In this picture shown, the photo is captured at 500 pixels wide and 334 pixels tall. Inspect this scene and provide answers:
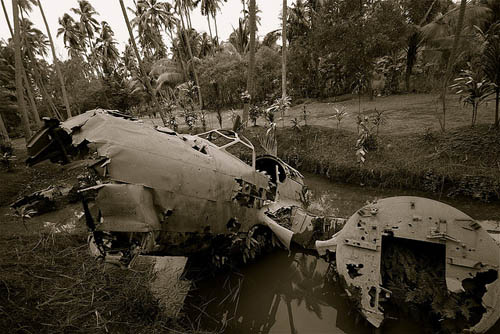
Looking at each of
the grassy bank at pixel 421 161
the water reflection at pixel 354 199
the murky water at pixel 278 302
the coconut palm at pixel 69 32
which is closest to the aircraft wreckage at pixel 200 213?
the murky water at pixel 278 302

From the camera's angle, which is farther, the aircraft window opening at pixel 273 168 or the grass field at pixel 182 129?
the aircraft window opening at pixel 273 168

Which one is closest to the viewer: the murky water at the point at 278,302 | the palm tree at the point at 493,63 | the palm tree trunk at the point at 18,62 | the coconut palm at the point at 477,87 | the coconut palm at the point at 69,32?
the murky water at the point at 278,302

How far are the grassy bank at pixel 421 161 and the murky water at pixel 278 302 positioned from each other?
1200mm

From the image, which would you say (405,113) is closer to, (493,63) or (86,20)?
(493,63)

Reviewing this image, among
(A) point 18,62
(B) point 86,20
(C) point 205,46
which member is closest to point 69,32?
(B) point 86,20

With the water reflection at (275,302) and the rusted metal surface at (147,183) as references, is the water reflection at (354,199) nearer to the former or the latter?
the water reflection at (275,302)

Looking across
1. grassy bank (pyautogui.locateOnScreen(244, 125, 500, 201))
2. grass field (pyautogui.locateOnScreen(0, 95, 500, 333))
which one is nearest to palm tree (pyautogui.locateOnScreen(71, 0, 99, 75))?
grass field (pyautogui.locateOnScreen(0, 95, 500, 333))

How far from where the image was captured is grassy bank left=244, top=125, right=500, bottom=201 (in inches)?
304

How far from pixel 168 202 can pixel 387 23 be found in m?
15.2

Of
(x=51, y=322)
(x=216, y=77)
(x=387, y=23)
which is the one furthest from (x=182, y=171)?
(x=216, y=77)

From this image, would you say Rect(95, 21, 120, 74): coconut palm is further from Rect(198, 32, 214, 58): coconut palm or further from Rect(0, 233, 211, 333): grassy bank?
Rect(0, 233, 211, 333): grassy bank

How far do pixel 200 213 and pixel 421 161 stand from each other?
26.7 feet

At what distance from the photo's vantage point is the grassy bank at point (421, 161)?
7719 millimetres

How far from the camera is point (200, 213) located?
3.82 m
